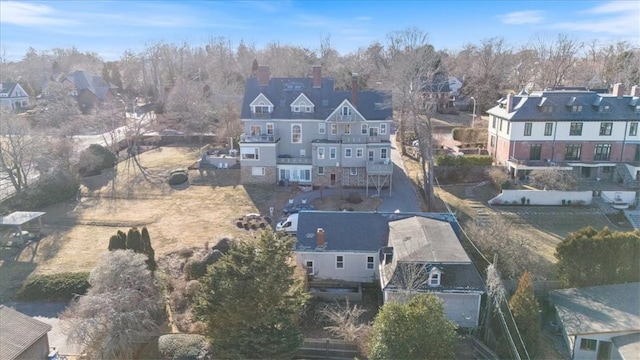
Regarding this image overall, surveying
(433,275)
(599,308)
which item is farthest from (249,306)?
(599,308)

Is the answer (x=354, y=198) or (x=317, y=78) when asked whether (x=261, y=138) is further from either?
(x=354, y=198)

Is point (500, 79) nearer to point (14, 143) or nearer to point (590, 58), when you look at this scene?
point (590, 58)

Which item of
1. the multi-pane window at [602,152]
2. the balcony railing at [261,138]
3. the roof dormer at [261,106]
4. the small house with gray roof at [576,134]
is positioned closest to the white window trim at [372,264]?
the balcony railing at [261,138]

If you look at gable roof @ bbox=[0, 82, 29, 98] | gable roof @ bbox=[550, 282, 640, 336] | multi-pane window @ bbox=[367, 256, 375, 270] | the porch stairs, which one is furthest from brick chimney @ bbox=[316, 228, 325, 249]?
gable roof @ bbox=[0, 82, 29, 98]

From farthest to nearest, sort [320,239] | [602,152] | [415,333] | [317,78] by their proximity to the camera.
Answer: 1. [317,78]
2. [602,152]
3. [320,239]
4. [415,333]

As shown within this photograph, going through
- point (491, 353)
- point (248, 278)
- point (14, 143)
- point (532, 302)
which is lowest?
point (491, 353)

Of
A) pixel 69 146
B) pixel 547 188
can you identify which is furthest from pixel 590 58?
pixel 69 146
